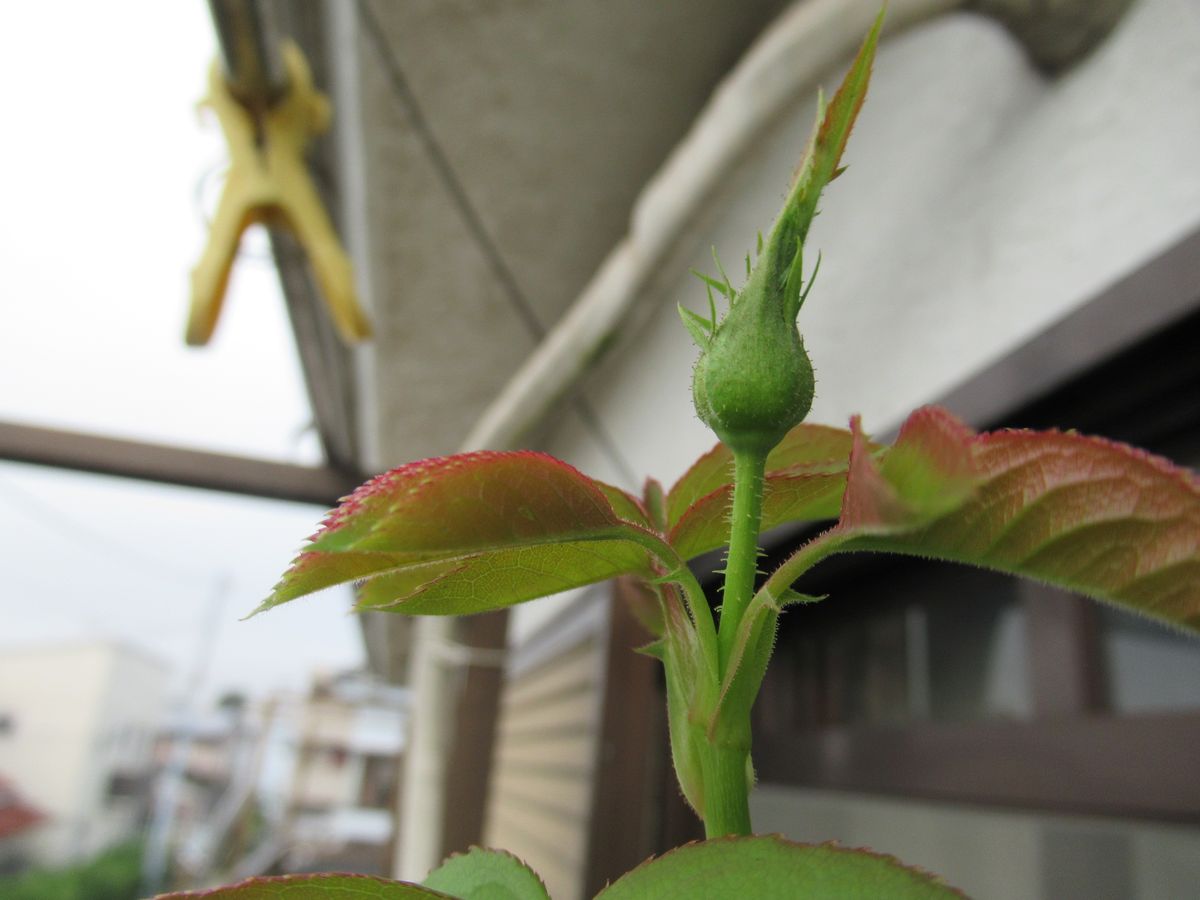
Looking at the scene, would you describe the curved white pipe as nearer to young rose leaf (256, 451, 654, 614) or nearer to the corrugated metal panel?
the corrugated metal panel

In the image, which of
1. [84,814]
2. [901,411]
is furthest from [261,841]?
[901,411]

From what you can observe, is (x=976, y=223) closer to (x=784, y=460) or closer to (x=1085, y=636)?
(x=1085, y=636)

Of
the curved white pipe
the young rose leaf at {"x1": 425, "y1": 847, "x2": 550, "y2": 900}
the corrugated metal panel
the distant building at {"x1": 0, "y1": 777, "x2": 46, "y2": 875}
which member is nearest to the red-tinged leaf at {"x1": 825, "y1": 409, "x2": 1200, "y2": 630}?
the young rose leaf at {"x1": 425, "y1": 847, "x2": 550, "y2": 900}

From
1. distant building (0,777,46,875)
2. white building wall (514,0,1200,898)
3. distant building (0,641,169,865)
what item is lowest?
distant building (0,777,46,875)

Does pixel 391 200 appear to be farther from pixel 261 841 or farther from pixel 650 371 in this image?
pixel 261 841

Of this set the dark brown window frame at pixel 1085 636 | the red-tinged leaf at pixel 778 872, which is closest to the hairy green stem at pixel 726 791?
the red-tinged leaf at pixel 778 872

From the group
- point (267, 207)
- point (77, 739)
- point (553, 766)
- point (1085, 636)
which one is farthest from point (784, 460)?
point (77, 739)

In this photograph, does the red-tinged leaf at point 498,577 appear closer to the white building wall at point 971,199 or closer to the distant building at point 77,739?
the white building wall at point 971,199

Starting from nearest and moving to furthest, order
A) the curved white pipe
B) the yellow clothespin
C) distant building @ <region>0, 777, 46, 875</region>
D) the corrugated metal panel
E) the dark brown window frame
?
the dark brown window frame, the curved white pipe, the yellow clothespin, the corrugated metal panel, distant building @ <region>0, 777, 46, 875</region>
